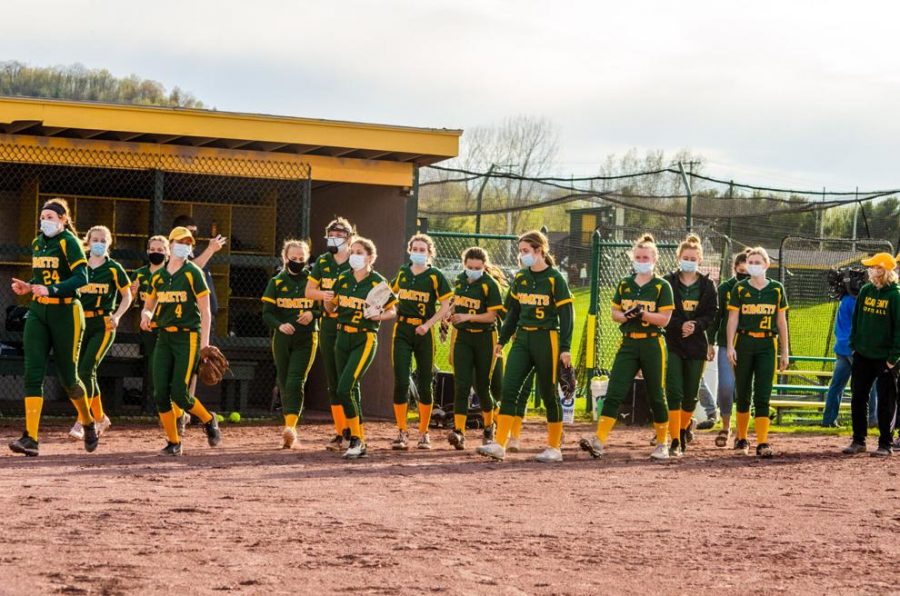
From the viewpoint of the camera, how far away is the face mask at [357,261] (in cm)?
1085

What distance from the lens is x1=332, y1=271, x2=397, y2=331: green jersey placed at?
1079 cm

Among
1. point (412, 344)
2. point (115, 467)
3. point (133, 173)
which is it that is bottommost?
point (115, 467)

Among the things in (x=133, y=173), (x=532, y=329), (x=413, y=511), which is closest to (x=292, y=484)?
(x=413, y=511)

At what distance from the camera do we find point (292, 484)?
9047 mm

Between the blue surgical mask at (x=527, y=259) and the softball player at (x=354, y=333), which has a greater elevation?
the blue surgical mask at (x=527, y=259)

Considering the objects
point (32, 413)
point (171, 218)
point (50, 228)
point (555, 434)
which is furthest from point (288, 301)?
point (171, 218)

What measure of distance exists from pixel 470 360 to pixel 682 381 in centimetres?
191

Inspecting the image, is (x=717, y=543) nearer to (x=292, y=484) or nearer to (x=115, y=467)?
(x=292, y=484)

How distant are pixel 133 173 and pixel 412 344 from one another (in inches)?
248

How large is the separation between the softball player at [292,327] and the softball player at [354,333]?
0.64 m

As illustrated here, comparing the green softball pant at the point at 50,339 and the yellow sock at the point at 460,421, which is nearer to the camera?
the green softball pant at the point at 50,339

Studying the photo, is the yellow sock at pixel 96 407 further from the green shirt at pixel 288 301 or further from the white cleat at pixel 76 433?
the green shirt at pixel 288 301

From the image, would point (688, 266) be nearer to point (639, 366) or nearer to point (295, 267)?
point (639, 366)

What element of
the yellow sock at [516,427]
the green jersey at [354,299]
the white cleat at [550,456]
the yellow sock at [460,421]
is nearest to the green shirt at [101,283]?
the green jersey at [354,299]
